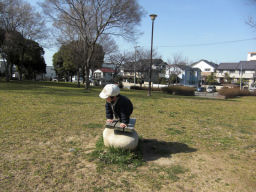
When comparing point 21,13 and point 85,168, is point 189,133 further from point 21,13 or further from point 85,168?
point 21,13

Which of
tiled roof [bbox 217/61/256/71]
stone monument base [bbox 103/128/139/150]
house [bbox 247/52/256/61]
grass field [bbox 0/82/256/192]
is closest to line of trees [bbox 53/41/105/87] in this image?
grass field [bbox 0/82/256/192]

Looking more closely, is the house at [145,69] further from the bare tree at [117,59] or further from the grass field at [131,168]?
the grass field at [131,168]

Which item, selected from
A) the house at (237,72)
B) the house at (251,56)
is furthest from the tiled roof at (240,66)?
the house at (251,56)

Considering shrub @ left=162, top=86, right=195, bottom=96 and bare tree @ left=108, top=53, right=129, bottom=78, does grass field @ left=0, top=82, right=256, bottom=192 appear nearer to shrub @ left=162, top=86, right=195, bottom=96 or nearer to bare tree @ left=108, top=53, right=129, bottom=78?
shrub @ left=162, top=86, right=195, bottom=96

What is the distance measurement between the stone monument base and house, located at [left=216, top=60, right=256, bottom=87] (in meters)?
50.9

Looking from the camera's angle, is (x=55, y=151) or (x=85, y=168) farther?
(x=55, y=151)

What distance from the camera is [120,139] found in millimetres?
3512

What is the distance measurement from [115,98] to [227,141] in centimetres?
293

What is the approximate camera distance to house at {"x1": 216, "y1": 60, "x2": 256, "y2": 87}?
4916cm

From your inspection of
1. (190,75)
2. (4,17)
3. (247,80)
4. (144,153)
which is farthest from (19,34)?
(247,80)

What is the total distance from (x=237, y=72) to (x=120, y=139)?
55.0m

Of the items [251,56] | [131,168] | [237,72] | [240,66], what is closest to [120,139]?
[131,168]

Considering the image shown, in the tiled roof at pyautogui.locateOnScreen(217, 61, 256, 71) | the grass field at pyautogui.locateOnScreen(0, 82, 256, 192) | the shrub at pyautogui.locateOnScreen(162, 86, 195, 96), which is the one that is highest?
the tiled roof at pyautogui.locateOnScreen(217, 61, 256, 71)

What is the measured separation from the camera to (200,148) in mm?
4227
